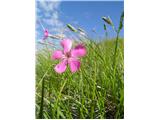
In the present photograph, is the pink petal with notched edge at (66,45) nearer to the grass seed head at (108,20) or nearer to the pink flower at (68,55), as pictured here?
the pink flower at (68,55)

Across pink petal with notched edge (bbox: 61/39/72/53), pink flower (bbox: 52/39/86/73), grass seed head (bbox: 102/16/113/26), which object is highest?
grass seed head (bbox: 102/16/113/26)

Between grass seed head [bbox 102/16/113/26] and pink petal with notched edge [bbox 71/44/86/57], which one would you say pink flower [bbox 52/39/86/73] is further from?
grass seed head [bbox 102/16/113/26]

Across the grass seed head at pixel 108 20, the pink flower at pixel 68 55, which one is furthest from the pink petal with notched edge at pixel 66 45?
the grass seed head at pixel 108 20

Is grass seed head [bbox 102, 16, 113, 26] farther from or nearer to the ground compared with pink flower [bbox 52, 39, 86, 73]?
farther from the ground

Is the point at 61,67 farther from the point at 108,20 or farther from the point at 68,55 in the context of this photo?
the point at 108,20

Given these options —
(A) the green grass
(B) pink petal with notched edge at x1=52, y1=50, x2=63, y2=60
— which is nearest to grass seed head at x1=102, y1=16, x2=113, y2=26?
(A) the green grass
